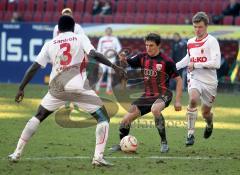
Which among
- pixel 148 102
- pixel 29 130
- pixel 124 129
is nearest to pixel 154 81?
pixel 148 102

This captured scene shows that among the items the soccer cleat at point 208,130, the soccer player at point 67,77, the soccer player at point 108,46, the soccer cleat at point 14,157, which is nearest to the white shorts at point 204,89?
the soccer cleat at point 208,130

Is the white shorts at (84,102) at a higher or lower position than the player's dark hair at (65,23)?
lower

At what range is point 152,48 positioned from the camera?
11492 mm

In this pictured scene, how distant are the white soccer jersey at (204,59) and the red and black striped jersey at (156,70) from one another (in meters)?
0.80

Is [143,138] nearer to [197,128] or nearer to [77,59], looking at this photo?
[197,128]

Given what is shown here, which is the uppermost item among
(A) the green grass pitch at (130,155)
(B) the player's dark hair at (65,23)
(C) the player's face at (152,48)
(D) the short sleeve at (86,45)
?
(B) the player's dark hair at (65,23)

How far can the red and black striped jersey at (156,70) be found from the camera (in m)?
11.6

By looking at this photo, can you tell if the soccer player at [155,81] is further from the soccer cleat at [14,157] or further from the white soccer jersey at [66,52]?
the soccer cleat at [14,157]

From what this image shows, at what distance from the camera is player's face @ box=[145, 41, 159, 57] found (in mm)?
11453

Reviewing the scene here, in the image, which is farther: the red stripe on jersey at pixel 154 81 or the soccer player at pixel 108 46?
the soccer player at pixel 108 46

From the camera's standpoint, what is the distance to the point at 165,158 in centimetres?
1108

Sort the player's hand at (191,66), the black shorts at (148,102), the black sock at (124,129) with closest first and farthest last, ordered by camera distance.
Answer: the black shorts at (148,102) → the black sock at (124,129) → the player's hand at (191,66)

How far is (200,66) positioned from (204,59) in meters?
0.21

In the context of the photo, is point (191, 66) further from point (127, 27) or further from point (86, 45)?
point (127, 27)
